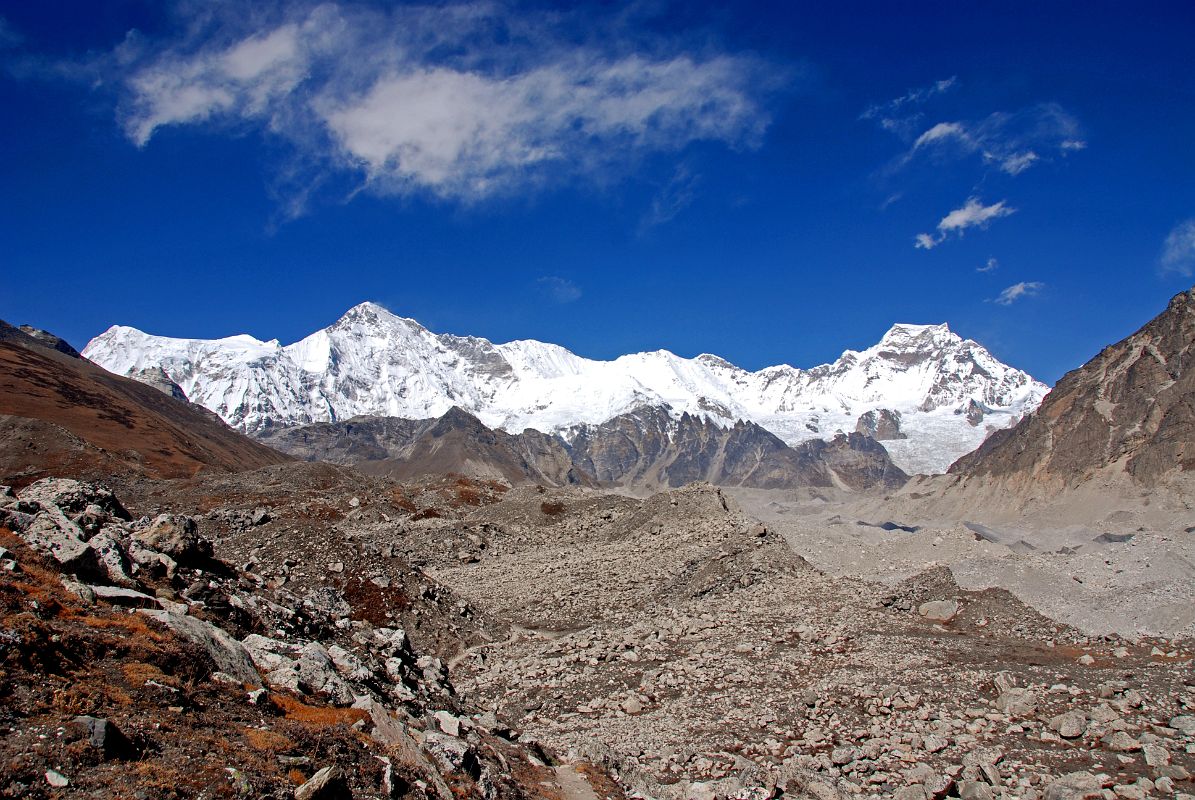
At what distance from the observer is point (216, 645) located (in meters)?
16.2

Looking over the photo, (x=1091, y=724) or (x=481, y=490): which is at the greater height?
(x=481, y=490)

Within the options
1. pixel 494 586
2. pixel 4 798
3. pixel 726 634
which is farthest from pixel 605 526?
pixel 4 798

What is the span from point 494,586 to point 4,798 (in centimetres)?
4478

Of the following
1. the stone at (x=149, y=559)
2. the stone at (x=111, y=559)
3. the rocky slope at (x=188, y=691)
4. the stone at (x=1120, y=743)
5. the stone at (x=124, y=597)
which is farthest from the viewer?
the stone at (x=1120, y=743)

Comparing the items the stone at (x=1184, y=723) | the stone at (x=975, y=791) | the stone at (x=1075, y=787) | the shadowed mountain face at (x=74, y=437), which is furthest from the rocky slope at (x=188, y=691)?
the shadowed mountain face at (x=74, y=437)

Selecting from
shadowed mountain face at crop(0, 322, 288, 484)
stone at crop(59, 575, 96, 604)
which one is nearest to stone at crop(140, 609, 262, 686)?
stone at crop(59, 575, 96, 604)

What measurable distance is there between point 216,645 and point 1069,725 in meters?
25.2

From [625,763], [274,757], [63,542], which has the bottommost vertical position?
[625,763]

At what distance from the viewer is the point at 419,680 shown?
81.5 ft

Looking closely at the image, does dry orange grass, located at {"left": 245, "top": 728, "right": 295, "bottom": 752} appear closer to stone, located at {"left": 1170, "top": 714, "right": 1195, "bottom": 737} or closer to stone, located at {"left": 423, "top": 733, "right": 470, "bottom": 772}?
stone, located at {"left": 423, "top": 733, "right": 470, "bottom": 772}

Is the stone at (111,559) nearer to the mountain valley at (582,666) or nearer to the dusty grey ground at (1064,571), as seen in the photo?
the mountain valley at (582,666)

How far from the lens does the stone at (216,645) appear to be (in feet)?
51.6

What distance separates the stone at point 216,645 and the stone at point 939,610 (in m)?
35.7

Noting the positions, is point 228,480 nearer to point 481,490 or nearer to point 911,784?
point 481,490
